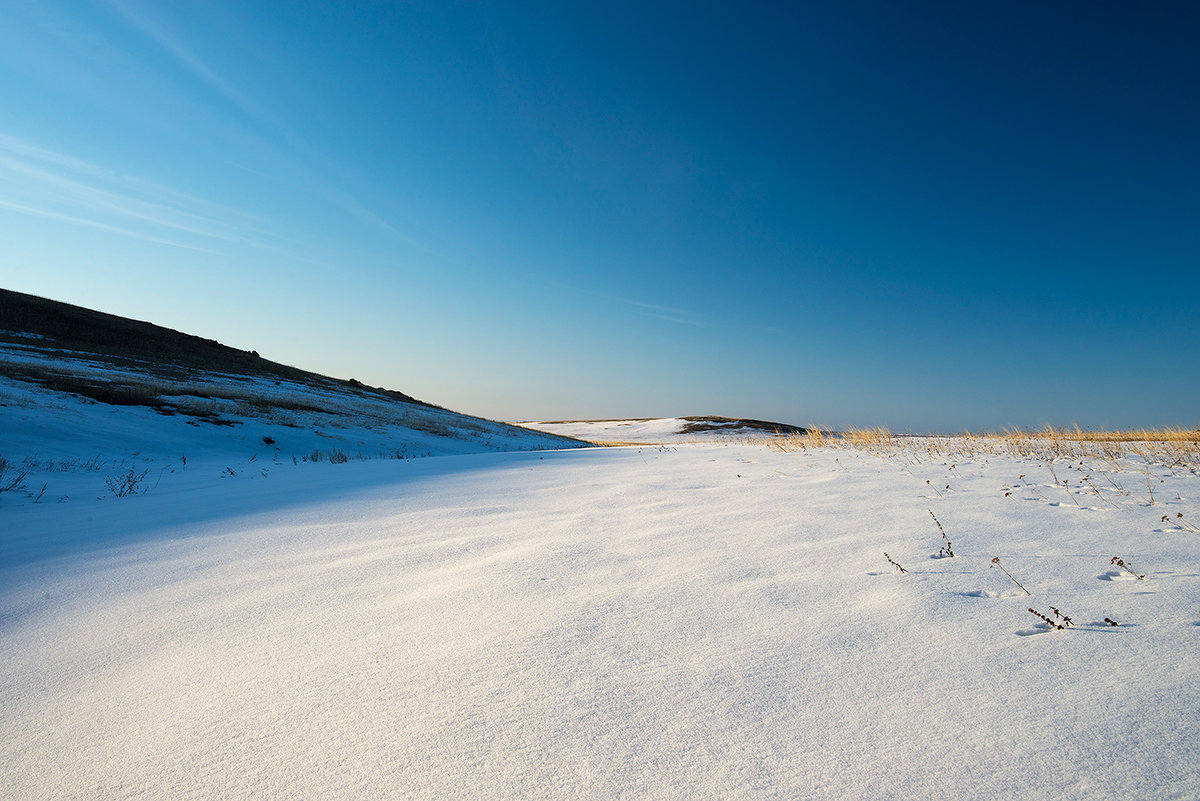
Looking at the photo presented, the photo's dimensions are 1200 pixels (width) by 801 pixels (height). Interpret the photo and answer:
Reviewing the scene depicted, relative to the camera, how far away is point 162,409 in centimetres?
1459

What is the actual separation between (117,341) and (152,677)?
38.8 m

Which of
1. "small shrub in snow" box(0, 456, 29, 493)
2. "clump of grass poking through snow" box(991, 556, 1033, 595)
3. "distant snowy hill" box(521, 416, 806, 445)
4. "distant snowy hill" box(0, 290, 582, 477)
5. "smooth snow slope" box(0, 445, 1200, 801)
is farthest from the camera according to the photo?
"distant snowy hill" box(521, 416, 806, 445)

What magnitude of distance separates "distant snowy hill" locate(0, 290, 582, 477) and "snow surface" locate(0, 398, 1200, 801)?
7.27m

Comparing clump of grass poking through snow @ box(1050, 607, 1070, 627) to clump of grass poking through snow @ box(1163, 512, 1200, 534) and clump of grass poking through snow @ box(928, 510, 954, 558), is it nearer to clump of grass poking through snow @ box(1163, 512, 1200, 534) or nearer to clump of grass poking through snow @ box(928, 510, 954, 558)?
clump of grass poking through snow @ box(928, 510, 954, 558)

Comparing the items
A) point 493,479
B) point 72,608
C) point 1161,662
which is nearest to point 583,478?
point 493,479

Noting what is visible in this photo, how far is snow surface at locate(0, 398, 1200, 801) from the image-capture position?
42.6 inches

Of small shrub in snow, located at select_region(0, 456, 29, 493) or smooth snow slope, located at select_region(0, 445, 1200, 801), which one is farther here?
small shrub in snow, located at select_region(0, 456, 29, 493)

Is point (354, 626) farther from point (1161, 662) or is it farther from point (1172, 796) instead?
point (1161, 662)

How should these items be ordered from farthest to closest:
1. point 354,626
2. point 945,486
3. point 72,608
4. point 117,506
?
1. point 117,506
2. point 945,486
3. point 72,608
4. point 354,626

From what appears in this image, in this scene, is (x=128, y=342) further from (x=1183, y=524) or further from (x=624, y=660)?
(x=1183, y=524)

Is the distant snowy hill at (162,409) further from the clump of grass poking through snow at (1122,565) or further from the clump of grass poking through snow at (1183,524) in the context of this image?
the clump of grass poking through snow at (1183,524)

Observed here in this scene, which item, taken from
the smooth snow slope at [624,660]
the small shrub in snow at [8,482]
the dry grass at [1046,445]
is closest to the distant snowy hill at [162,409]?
the small shrub in snow at [8,482]

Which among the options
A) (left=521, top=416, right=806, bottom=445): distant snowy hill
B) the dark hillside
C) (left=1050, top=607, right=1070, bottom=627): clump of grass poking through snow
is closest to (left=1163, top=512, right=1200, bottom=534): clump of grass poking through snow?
(left=1050, top=607, right=1070, bottom=627): clump of grass poking through snow

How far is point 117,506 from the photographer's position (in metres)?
4.49
